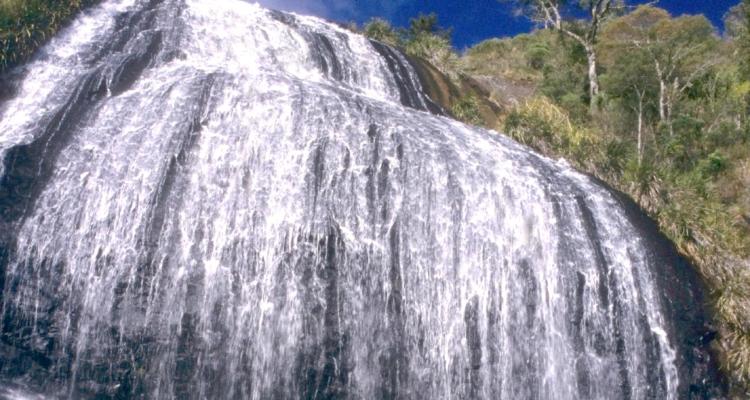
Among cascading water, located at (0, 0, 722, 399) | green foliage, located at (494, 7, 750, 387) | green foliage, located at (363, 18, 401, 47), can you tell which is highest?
green foliage, located at (363, 18, 401, 47)

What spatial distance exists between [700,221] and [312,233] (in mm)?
7980

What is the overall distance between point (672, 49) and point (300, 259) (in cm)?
1720

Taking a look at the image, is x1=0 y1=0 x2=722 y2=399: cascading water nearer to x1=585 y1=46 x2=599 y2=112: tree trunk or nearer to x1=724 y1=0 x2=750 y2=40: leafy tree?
x1=585 y1=46 x2=599 y2=112: tree trunk

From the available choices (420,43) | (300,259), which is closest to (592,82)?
(420,43)

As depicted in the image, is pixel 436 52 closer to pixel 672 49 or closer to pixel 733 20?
pixel 672 49

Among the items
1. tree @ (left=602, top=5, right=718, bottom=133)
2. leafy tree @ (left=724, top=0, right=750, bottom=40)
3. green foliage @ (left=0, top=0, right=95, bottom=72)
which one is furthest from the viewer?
leafy tree @ (left=724, top=0, right=750, bottom=40)

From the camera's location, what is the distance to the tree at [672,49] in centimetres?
2230

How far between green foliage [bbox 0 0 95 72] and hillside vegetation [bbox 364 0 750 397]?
33.3ft

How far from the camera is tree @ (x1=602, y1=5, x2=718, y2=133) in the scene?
2230 cm

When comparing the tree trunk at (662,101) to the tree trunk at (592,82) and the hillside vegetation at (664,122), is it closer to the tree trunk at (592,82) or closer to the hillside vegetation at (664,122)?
the hillside vegetation at (664,122)

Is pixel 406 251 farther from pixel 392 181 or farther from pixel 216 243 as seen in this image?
pixel 216 243

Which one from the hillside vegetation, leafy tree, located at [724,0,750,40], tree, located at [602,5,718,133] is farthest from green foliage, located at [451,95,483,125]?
leafy tree, located at [724,0,750,40]

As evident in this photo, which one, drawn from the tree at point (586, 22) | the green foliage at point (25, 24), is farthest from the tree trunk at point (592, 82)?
the green foliage at point (25, 24)

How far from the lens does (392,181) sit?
12898 mm
